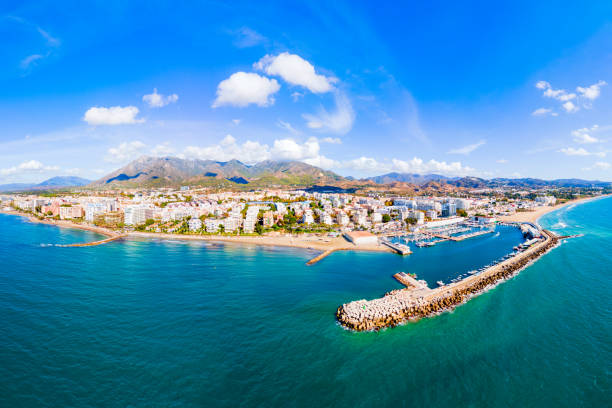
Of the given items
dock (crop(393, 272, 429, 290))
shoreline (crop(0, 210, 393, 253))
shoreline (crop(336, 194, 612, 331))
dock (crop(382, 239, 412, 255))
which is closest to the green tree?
shoreline (crop(0, 210, 393, 253))

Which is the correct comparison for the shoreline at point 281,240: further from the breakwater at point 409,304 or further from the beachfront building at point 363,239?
the breakwater at point 409,304

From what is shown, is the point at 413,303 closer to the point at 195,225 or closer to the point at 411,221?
the point at 411,221

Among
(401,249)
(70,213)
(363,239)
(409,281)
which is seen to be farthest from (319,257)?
(70,213)

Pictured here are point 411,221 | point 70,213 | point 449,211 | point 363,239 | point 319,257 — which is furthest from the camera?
point 449,211

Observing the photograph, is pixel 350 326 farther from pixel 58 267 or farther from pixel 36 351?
pixel 58 267

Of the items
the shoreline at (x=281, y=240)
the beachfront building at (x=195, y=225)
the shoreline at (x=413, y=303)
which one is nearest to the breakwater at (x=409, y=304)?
the shoreline at (x=413, y=303)

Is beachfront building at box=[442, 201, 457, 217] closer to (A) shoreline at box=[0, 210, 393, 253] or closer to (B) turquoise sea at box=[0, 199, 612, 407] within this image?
(A) shoreline at box=[0, 210, 393, 253]

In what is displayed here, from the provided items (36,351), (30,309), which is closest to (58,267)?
(30,309)
